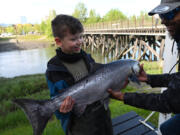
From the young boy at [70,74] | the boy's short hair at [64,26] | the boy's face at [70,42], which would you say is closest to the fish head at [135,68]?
the young boy at [70,74]

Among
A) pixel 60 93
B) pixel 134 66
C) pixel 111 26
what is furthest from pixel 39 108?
pixel 111 26

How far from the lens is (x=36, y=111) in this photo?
2.01 metres

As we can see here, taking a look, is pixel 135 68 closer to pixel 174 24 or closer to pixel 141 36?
pixel 174 24

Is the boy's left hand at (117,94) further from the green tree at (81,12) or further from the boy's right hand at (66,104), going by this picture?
the green tree at (81,12)

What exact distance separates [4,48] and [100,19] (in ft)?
112

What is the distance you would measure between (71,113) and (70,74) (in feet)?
1.90

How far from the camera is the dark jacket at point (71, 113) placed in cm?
224

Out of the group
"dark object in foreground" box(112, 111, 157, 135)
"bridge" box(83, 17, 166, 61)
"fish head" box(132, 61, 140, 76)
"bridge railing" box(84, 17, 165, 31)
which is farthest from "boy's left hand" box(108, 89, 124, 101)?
"bridge railing" box(84, 17, 165, 31)

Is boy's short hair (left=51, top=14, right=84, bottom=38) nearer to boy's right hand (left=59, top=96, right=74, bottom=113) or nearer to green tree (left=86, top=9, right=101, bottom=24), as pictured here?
boy's right hand (left=59, top=96, right=74, bottom=113)

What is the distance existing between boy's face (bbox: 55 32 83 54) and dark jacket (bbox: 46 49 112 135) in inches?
7.9

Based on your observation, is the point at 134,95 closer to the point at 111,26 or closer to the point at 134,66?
the point at 134,66

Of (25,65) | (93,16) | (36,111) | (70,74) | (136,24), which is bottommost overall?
(25,65)

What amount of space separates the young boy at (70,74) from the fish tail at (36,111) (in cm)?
27

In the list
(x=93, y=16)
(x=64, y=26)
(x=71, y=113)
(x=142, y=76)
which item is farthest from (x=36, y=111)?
(x=93, y=16)
